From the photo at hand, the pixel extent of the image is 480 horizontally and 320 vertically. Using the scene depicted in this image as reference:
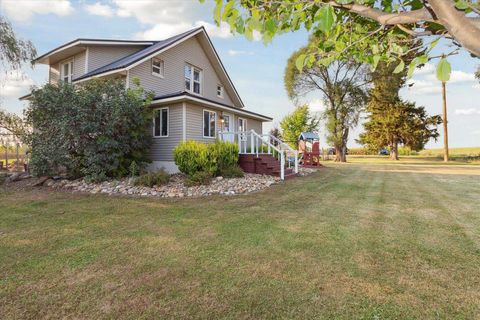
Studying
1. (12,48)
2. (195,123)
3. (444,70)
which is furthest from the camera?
(195,123)

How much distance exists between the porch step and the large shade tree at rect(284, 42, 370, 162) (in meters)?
17.0

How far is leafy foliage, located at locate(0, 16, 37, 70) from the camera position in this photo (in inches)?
419

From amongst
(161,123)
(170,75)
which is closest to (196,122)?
(161,123)

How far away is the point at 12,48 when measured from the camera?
1092 cm

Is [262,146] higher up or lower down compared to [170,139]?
lower down

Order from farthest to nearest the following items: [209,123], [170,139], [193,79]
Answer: [193,79] < [209,123] < [170,139]

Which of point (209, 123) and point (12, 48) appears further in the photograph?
point (209, 123)

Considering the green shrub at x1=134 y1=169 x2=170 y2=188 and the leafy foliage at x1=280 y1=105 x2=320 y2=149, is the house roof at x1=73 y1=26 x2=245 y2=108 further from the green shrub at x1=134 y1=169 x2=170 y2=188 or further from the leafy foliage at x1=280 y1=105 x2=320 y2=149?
the leafy foliage at x1=280 y1=105 x2=320 y2=149

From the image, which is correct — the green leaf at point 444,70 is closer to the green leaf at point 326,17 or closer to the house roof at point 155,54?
the green leaf at point 326,17

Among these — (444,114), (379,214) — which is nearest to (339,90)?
(444,114)

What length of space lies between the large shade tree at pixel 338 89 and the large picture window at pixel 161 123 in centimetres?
1841

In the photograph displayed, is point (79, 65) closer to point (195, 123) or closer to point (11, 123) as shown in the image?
point (11, 123)

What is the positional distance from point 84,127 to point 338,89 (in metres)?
23.8

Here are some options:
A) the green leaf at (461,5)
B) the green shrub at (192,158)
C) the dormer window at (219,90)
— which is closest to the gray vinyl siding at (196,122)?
the green shrub at (192,158)
